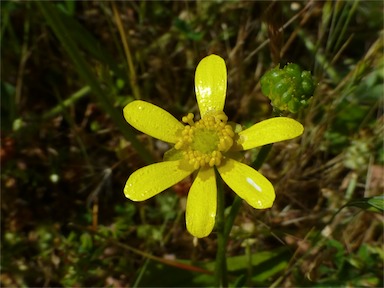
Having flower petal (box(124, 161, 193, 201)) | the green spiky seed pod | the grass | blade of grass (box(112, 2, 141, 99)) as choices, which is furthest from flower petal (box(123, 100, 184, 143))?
blade of grass (box(112, 2, 141, 99))

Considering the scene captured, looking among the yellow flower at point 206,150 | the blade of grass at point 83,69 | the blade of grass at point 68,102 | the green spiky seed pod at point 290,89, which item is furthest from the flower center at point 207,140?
the blade of grass at point 68,102

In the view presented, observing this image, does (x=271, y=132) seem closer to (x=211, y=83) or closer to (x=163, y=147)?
(x=211, y=83)

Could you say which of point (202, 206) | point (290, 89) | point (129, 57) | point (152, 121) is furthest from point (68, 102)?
point (290, 89)

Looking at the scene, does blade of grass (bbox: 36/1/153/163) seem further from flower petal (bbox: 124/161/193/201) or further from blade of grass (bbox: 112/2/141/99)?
flower petal (bbox: 124/161/193/201)

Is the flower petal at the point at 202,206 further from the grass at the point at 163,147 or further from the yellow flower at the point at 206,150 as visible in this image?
the grass at the point at 163,147

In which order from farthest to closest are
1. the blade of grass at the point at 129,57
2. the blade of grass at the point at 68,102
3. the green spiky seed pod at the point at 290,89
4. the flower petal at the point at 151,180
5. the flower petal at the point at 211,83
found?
the blade of grass at the point at 68,102
the blade of grass at the point at 129,57
the flower petal at the point at 211,83
the flower petal at the point at 151,180
the green spiky seed pod at the point at 290,89

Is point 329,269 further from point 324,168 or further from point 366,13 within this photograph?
point 366,13
